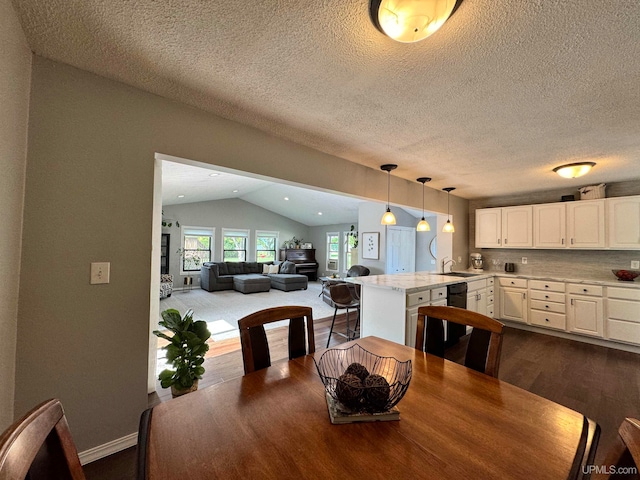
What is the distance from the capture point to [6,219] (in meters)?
1.24

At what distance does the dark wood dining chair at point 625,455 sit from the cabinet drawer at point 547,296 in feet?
14.5

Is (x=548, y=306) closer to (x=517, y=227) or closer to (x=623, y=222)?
(x=517, y=227)

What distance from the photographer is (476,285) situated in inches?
163

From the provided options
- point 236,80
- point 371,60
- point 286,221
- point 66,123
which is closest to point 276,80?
point 236,80

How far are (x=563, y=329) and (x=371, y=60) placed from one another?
4700 mm

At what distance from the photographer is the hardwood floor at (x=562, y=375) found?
1.84 m

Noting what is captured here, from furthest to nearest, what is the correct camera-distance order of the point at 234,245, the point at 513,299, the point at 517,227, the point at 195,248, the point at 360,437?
1. the point at 234,245
2. the point at 195,248
3. the point at 517,227
4. the point at 513,299
5. the point at 360,437

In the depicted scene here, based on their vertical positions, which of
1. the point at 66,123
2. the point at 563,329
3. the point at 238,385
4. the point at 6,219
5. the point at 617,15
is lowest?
the point at 563,329

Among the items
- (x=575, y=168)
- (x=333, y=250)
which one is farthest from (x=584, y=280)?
(x=333, y=250)

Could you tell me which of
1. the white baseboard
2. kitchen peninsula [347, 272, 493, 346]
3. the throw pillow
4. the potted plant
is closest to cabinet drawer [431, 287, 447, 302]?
kitchen peninsula [347, 272, 493, 346]

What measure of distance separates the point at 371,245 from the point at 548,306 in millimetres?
4143

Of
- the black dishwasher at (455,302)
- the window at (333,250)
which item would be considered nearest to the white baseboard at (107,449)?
the black dishwasher at (455,302)

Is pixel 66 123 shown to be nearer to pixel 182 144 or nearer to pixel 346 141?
pixel 182 144

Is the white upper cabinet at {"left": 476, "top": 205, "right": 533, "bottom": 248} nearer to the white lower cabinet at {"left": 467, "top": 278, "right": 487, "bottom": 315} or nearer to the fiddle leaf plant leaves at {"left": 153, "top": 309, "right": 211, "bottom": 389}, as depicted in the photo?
the white lower cabinet at {"left": 467, "top": 278, "right": 487, "bottom": 315}
